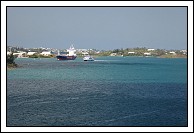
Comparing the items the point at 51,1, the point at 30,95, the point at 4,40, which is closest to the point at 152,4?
the point at 51,1

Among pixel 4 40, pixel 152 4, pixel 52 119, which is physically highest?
pixel 152 4

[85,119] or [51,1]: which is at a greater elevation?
[51,1]

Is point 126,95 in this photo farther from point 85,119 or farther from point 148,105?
point 85,119

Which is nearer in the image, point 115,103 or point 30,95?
point 115,103

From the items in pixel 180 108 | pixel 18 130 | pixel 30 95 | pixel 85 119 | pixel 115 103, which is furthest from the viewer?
pixel 30 95

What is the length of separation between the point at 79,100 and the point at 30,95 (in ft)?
9.05

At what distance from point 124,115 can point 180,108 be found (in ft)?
8.70

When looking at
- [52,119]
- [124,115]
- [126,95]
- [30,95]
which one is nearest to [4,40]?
[52,119]

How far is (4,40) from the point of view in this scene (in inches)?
314

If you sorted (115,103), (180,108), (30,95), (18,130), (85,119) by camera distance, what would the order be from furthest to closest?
(30,95)
(115,103)
(180,108)
(85,119)
(18,130)

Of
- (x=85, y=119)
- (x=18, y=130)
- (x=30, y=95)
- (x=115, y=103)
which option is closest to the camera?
(x=18, y=130)

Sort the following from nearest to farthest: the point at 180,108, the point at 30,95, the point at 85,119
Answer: the point at 85,119 < the point at 180,108 < the point at 30,95

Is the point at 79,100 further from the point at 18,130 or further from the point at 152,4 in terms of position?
the point at 152,4

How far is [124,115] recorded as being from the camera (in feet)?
35.4
